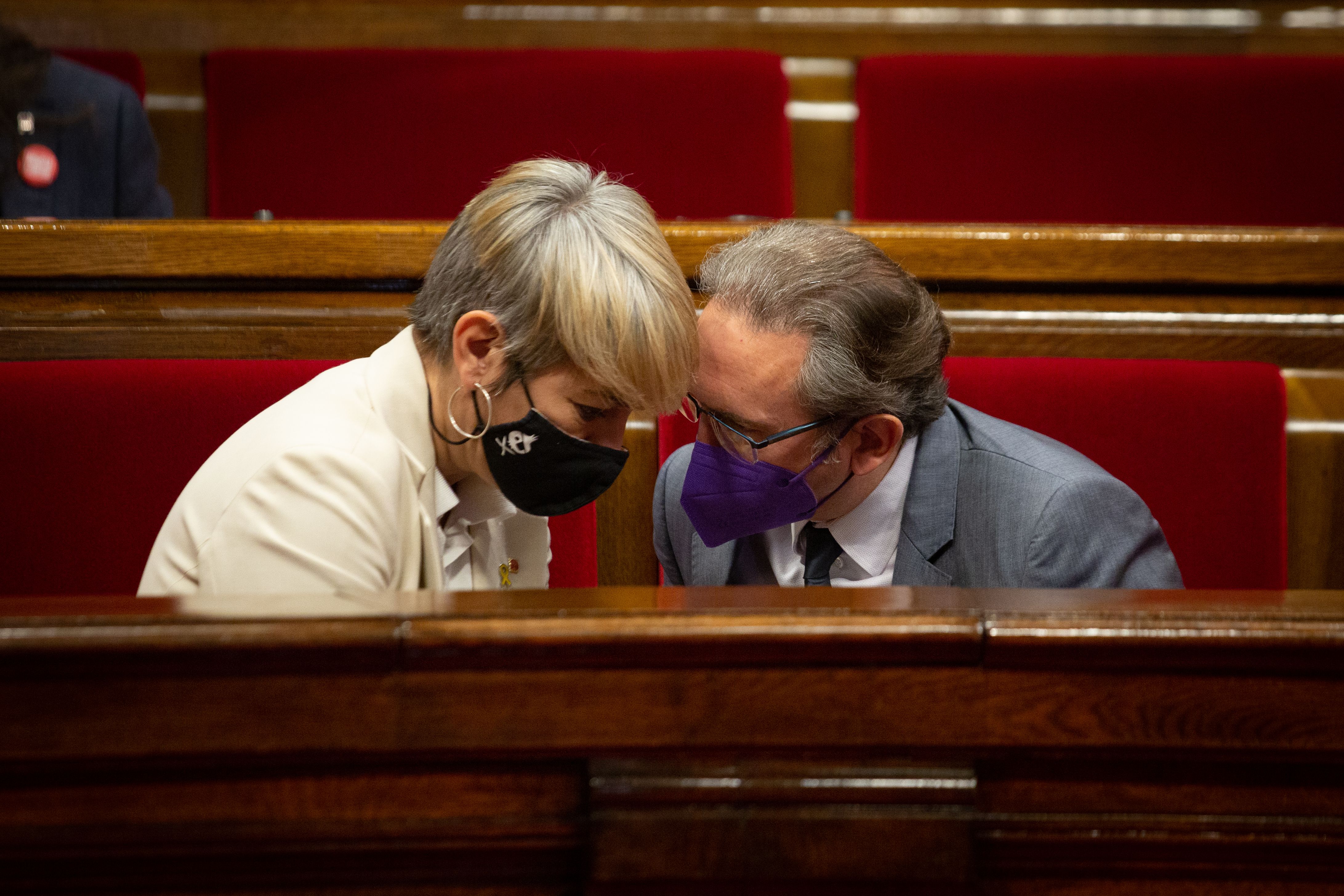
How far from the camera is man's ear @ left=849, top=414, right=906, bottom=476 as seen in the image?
0.96 meters

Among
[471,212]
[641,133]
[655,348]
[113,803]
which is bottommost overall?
[113,803]

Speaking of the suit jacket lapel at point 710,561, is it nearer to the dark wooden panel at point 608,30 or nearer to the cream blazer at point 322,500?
the cream blazer at point 322,500

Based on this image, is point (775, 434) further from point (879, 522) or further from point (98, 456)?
point (98, 456)

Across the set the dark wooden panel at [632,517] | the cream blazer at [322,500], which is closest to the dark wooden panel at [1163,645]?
the cream blazer at [322,500]

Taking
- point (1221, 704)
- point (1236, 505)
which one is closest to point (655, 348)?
point (1221, 704)

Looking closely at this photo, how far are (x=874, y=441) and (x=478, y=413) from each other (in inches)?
14.2

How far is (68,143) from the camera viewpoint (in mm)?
1462

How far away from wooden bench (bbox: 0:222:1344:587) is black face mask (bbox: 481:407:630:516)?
251 millimetres

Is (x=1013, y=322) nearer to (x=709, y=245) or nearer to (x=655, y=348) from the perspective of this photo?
(x=709, y=245)

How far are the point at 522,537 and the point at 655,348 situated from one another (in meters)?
0.26

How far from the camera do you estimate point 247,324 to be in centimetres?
109

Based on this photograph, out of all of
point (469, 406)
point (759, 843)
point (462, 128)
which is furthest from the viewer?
point (462, 128)

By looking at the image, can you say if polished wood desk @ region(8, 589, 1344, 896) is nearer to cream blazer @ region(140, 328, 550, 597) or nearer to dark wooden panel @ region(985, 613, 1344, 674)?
dark wooden panel @ region(985, 613, 1344, 674)

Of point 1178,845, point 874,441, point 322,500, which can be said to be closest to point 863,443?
point 874,441
